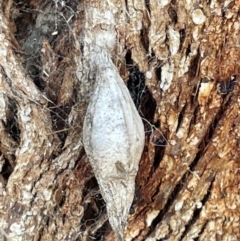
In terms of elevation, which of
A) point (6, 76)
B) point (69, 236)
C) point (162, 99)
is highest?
point (6, 76)

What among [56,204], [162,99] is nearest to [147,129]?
[162,99]

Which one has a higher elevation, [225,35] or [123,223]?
[225,35]

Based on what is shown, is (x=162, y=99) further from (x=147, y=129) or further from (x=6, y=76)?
A: (x=6, y=76)
